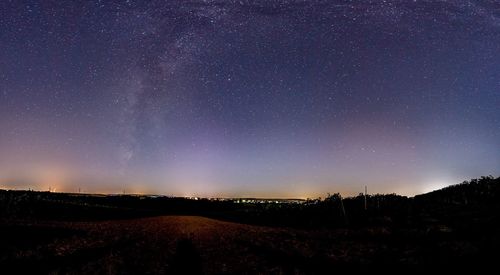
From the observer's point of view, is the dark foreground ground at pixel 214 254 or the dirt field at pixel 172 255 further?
the dirt field at pixel 172 255

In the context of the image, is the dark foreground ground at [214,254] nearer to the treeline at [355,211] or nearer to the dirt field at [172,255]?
the dirt field at [172,255]

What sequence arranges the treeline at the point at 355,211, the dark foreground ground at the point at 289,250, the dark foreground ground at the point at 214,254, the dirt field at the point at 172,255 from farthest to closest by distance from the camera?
the treeline at the point at 355,211 → the dirt field at the point at 172,255 → the dark foreground ground at the point at 214,254 → the dark foreground ground at the point at 289,250

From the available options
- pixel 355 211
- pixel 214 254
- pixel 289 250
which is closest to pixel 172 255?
pixel 214 254

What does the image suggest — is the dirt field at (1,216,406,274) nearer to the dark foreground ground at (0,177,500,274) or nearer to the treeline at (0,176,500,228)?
the dark foreground ground at (0,177,500,274)

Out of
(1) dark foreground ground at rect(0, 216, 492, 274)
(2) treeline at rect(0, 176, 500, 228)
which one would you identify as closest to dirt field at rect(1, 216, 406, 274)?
(1) dark foreground ground at rect(0, 216, 492, 274)

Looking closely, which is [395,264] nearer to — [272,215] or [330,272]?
[330,272]

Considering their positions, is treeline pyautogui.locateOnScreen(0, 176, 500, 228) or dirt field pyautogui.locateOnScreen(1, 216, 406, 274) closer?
dirt field pyautogui.locateOnScreen(1, 216, 406, 274)

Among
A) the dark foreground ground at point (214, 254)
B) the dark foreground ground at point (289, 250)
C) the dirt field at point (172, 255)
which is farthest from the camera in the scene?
the dirt field at point (172, 255)

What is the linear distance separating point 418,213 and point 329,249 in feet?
54.6

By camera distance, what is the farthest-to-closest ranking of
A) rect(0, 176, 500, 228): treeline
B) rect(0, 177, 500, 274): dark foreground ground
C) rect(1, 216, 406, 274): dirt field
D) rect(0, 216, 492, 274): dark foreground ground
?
1. rect(0, 176, 500, 228): treeline
2. rect(1, 216, 406, 274): dirt field
3. rect(0, 216, 492, 274): dark foreground ground
4. rect(0, 177, 500, 274): dark foreground ground

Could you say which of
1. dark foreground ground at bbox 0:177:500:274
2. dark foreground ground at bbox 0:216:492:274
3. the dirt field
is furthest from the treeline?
the dirt field

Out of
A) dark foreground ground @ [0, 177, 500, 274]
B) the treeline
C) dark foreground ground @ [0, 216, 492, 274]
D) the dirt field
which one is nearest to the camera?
dark foreground ground @ [0, 177, 500, 274]

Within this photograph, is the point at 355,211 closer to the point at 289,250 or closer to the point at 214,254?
the point at 289,250

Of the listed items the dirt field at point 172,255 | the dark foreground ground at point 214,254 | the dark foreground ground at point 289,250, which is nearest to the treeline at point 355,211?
the dark foreground ground at point 289,250
